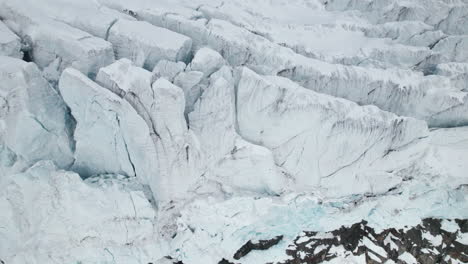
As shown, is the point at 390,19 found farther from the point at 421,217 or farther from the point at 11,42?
the point at 11,42

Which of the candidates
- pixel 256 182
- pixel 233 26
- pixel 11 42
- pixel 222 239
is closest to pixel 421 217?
pixel 256 182

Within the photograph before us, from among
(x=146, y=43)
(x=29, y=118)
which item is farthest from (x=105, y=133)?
(x=146, y=43)

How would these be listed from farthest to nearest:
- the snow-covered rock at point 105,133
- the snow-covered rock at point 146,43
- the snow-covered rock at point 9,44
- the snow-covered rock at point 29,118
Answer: the snow-covered rock at point 146,43 → the snow-covered rock at point 9,44 → the snow-covered rock at point 105,133 → the snow-covered rock at point 29,118

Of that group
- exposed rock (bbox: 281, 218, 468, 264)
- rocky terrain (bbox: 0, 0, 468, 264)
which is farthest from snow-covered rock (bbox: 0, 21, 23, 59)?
exposed rock (bbox: 281, 218, 468, 264)

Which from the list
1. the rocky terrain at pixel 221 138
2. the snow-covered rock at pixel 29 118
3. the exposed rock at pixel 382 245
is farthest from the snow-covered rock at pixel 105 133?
the exposed rock at pixel 382 245

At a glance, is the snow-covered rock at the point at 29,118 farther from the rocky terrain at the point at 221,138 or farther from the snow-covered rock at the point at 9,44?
the snow-covered rock at the point at 9,44

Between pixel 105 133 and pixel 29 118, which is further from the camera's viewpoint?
pixel 105 133

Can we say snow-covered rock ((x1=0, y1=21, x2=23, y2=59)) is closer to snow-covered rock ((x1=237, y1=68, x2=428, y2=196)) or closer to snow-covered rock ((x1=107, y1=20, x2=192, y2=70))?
snow-covered rock ((x1=107, y1=20, x2=192, y2=70))

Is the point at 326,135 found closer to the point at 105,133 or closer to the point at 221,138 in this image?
the point at 221,138
